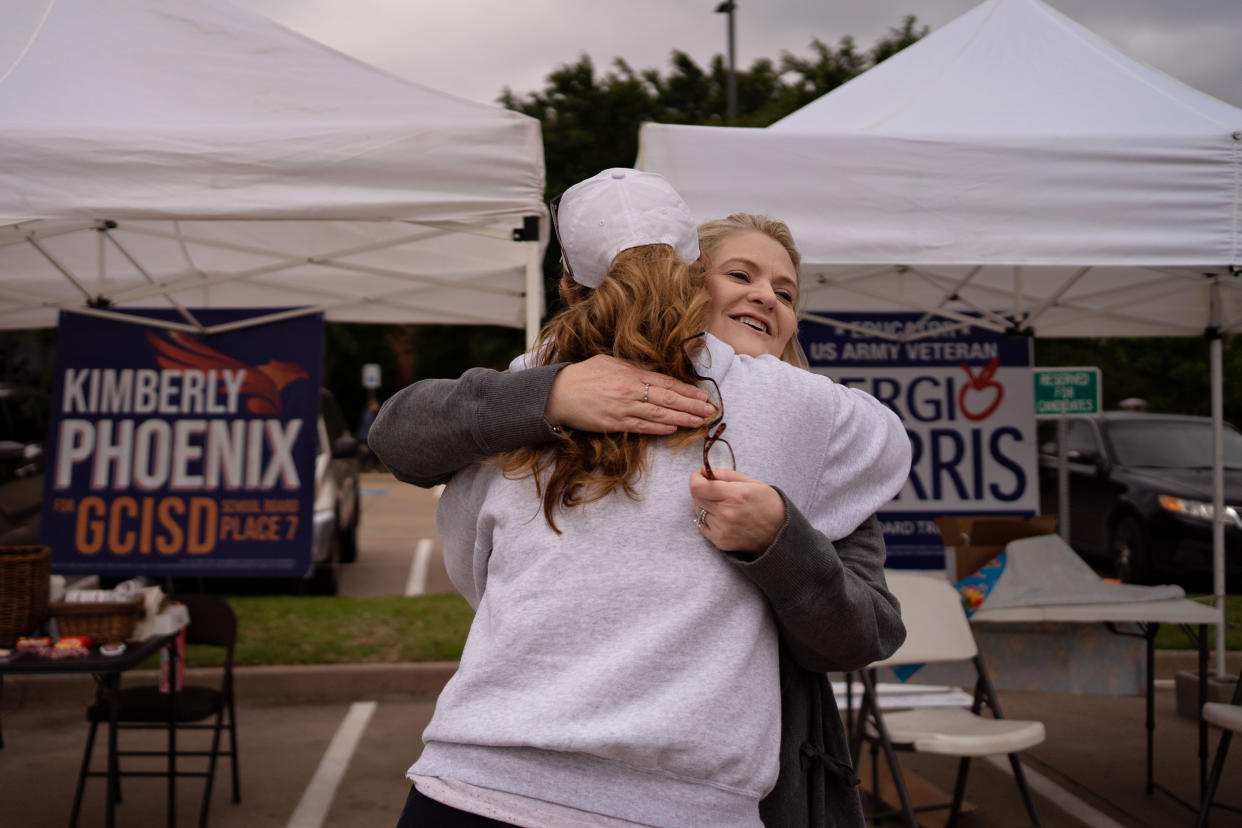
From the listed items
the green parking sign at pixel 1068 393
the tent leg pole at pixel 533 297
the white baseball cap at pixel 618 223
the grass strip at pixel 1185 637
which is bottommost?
the grass strip at pixel 1185 637

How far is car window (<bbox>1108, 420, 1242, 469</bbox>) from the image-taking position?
1013 cm

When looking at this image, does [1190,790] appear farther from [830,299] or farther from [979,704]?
[830,299]

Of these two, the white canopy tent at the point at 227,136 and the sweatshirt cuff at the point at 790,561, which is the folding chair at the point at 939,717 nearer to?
the white canopy tent at the point at 227,136

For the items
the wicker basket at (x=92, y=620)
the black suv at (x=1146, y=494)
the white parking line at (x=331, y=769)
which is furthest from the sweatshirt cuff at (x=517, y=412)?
the black suv at (x=1146, y=494)

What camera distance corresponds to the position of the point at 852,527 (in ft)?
4.16

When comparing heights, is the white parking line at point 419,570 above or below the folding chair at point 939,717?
below

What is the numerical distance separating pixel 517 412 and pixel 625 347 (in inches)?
5.8

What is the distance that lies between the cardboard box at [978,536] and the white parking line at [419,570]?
5149 mm

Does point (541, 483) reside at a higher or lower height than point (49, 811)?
higher

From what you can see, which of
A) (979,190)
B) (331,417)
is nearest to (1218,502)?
(979,190)

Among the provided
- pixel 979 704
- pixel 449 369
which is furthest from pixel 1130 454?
pixel 449 369

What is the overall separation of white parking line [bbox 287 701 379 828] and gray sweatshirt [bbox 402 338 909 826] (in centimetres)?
359

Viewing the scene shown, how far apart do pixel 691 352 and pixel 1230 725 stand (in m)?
3.33

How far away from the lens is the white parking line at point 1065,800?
4.38 m
